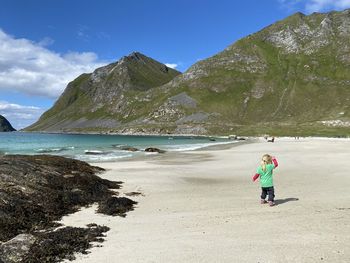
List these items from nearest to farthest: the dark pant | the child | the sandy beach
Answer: the sandy beach < the dark pant < the child

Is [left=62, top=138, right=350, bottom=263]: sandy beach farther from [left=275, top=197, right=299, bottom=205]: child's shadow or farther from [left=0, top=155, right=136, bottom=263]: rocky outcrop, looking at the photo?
[left=0, top=155, right=136, bottom=263]: rocky outcrop

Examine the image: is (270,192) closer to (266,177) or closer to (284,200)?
(266,177)

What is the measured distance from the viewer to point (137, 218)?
53.6 feet

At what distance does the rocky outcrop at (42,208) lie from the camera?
11117mm

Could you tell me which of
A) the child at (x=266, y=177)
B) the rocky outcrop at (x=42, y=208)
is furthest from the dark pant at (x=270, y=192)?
the rocky outcrop at (x=42, y=208)

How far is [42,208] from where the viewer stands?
17.0 metres

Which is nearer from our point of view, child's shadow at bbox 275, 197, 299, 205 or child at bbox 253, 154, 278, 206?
child at bbox 253, 154, 278, 206

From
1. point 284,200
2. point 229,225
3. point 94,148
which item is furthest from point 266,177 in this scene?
point 94,148

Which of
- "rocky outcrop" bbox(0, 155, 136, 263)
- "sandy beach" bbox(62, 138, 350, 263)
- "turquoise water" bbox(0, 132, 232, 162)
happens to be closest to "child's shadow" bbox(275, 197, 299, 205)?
"sandy beach" bbox(62, 138, 350, 263)

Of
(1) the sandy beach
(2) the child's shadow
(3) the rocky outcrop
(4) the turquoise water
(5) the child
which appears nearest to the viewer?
(1) the sandy beach

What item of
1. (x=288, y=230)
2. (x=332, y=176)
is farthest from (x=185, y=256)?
(x=332, y=176)

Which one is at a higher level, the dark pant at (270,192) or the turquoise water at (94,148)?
the dark pant at (270,192)

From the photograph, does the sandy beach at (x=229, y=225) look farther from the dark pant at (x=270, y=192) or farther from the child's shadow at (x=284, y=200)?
the dark pant at (x=270, y=192)

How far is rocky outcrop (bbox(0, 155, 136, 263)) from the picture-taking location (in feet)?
36.5
